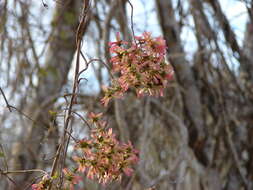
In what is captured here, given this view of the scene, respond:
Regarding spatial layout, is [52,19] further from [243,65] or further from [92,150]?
[92,150]

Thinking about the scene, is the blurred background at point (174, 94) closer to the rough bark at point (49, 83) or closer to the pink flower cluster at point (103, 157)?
the rough bark at point (49, 83)

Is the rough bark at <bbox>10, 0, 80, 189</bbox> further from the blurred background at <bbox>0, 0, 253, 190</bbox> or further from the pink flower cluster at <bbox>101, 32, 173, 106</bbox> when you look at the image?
the pink flower cluster at <bbox>101, 32, 173, 106</bbox>

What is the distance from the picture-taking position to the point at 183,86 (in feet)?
12.2

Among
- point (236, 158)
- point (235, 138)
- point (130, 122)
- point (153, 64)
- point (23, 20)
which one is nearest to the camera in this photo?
point (153, 64)

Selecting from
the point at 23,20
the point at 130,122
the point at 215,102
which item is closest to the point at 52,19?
the point at 23,20

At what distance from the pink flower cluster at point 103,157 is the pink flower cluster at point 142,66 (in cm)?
11

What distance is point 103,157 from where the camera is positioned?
1.21 m

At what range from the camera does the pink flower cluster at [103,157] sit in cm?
121

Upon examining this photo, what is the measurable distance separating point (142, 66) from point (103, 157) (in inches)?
10.8

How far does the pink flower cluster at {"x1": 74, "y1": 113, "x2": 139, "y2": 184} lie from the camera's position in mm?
1212

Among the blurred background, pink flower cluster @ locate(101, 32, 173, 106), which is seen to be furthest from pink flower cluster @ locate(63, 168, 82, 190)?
the blurred background

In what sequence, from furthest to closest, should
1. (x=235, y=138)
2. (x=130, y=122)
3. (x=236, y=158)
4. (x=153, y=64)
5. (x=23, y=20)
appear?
(x=130, y=122), (x=235, y=138), (x=236, y=158), (x=23, y=20), (x=153, y=64)

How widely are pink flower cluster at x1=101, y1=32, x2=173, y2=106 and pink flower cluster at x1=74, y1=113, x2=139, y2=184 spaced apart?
0.11 m

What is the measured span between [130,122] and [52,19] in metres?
1.24
